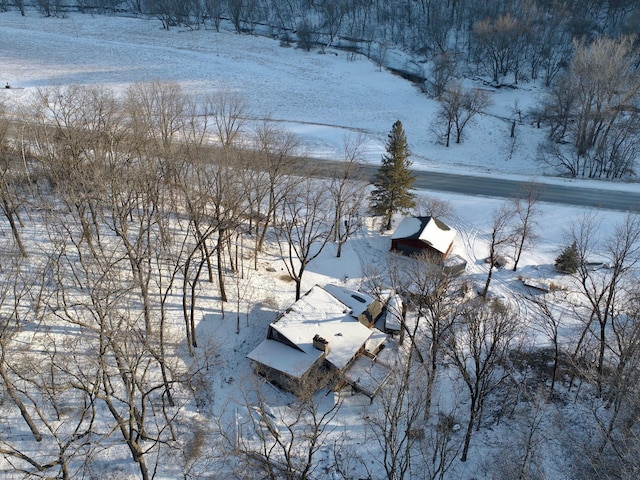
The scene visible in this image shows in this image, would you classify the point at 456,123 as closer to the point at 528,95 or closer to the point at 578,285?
the point at 528,95

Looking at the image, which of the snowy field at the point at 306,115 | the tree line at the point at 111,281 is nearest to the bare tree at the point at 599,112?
the snowy field at the point at 306,115

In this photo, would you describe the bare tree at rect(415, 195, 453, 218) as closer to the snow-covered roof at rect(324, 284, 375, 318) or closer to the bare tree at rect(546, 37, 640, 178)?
the snow-covered roof at rect(324, 284, 375, 318)

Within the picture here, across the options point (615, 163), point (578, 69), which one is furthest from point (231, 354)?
point (578, 69)

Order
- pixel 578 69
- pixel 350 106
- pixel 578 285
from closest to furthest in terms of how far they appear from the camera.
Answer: pixel 578 285 < pixel 578 69 < pixel 350 106

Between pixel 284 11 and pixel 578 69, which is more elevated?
pixel 284 11

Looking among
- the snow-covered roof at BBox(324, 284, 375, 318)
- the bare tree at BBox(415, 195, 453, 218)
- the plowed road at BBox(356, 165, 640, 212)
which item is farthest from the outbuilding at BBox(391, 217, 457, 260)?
the plowed road at BBox(356, 165, 640, 212)

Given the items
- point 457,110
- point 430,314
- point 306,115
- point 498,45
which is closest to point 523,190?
point 430,314

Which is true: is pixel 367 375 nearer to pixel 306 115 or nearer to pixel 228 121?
pixel 228 121
